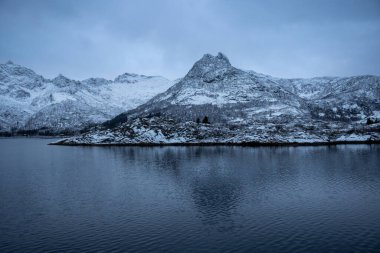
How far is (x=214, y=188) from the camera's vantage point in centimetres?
6397

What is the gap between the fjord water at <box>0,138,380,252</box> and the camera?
35844 millimetres

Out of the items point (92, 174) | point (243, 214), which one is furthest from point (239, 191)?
point (92, 174)

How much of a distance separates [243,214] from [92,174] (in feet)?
164

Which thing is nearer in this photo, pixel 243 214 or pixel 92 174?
pixel 243 214

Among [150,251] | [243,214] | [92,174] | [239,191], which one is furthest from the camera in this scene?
[92,174]

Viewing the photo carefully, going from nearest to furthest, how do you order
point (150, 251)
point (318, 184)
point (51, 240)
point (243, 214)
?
point (150, 251), point (51, 240), point (243, 214), point (318, 184)

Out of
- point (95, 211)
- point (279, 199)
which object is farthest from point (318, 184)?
point (95, 211)

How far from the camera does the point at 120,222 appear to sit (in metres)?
43.3

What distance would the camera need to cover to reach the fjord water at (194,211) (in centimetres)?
3584

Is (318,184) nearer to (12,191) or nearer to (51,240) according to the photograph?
(51,240)

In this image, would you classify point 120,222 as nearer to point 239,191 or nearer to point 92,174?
point 239,191

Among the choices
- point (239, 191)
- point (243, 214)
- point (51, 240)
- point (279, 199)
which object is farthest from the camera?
point (239, 191)

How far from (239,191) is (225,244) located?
25658mm

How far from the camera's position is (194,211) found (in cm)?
4806
